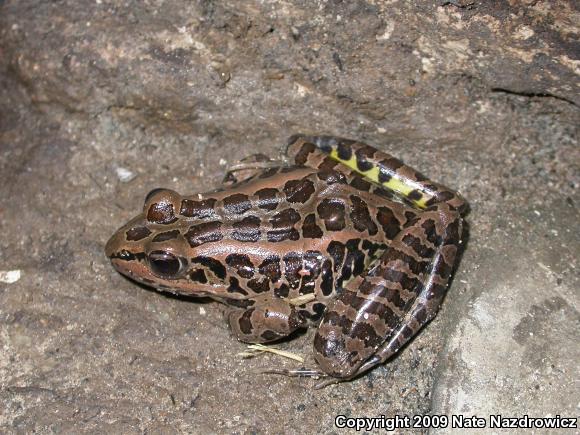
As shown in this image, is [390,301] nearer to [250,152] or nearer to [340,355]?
[340,355]

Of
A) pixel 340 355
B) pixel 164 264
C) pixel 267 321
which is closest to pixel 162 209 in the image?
pixel 164 264

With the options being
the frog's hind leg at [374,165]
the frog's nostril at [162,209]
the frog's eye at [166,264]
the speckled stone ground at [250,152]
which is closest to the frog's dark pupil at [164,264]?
the frog's eye at [166,264]

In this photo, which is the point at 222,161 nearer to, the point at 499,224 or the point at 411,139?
the point at 411,139

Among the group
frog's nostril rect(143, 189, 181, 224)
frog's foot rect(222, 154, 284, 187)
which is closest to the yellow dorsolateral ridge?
frog's foot rect(222, 154, 284, 187)

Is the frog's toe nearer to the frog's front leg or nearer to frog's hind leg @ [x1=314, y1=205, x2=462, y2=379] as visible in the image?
frog's hind leg @ [x1=314, y1=205, x2=462, y2=379]

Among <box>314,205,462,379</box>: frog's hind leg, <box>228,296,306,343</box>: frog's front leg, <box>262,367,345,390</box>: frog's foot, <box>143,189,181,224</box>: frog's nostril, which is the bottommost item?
<box>262,367,345,390</box>: frog's foot
